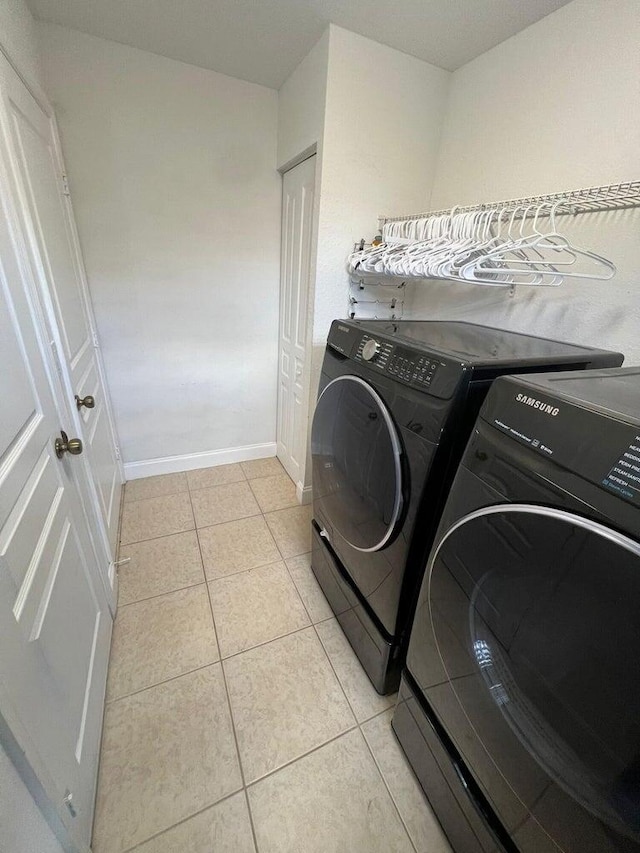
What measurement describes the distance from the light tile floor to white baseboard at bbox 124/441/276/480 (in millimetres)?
612

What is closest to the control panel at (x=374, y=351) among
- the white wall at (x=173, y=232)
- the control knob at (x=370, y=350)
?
the control knob at (x=370, y=350)

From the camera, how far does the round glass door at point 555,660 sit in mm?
461

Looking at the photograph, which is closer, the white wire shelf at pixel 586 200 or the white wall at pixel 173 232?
the white wire shelf at pixel 586 200

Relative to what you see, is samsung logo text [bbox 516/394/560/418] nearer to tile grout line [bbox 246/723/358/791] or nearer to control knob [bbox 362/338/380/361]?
control knob [bbox 362/338/380/361]

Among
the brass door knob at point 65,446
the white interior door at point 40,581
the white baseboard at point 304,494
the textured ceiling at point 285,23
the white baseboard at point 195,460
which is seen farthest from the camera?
the white baseboard at point 195,460

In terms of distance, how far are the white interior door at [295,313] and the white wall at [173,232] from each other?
0.12 metres

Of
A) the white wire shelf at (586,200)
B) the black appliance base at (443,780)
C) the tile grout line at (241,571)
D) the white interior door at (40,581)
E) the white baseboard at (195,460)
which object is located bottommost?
the tile grout line at (241,571)

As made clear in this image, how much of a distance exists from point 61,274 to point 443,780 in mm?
2084

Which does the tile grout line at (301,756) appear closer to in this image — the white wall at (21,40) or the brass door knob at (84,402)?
the brass door knob at (84,402)

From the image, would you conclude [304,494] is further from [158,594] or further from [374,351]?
[374,351]

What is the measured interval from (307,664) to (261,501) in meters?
1.05

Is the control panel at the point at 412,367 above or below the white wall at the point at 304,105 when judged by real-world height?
below

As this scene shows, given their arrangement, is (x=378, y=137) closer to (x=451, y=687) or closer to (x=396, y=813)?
(x=451, y=687)

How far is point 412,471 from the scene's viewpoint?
87cm
